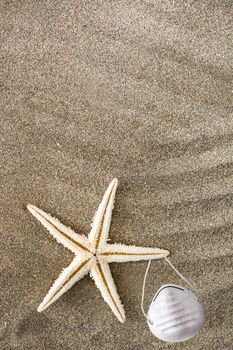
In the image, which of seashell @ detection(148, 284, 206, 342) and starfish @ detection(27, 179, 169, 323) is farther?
starfish @ detection(27, 179, 169, 323)

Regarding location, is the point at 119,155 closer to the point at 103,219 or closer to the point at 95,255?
the point at 103,219

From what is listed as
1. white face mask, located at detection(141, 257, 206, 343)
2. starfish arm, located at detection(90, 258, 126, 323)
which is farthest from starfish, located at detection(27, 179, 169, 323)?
white face mask, located at detection(141, 257, 206, 343)

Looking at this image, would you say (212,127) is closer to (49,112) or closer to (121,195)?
(121,195)

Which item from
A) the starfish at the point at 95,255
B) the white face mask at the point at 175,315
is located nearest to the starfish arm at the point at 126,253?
the starfish at the point at 95,255

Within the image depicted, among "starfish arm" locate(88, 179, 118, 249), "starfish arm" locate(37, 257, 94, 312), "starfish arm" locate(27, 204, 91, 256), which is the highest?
"starfish arm" locate(88, 179, 118, 249)

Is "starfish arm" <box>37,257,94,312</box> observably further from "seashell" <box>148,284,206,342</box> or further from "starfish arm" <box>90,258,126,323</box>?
"seashell" <box>148,284,206,342</box>

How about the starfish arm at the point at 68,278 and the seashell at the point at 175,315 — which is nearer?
the seashell at the point at 175,315

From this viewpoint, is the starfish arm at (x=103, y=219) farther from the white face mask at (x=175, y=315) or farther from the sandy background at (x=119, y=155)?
the white face mask at (x=175, y=315)
